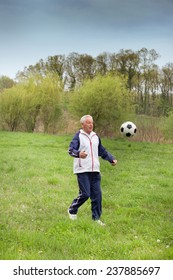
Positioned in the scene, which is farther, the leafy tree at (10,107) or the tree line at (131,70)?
the tree line at (131,70)

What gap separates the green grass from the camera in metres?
5.07

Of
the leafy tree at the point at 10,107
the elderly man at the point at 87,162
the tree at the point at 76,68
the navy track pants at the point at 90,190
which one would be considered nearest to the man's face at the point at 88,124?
the elderly man at the point at 87,162

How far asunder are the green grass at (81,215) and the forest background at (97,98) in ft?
54.6

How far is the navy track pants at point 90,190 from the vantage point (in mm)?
6246

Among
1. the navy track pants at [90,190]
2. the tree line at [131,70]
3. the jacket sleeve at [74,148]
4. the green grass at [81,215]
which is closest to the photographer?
the green grass at [81,215]

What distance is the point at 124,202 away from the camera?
7938 millimetres

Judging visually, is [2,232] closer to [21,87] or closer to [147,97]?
[21,87]

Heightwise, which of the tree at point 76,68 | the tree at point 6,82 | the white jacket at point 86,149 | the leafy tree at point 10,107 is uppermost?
the tree at point 76,68

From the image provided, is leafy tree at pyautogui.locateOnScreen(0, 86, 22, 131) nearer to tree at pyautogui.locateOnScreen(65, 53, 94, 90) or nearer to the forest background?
the forest background

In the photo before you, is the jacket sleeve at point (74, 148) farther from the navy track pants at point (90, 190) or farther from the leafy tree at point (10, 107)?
the leafy tree at point (10, 107)

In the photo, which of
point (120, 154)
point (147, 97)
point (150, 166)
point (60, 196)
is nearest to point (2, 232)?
point (60, 196)

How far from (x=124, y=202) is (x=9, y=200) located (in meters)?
2.44

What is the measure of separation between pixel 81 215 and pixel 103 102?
24335mm

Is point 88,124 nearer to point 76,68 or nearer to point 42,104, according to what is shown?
point 42,104
